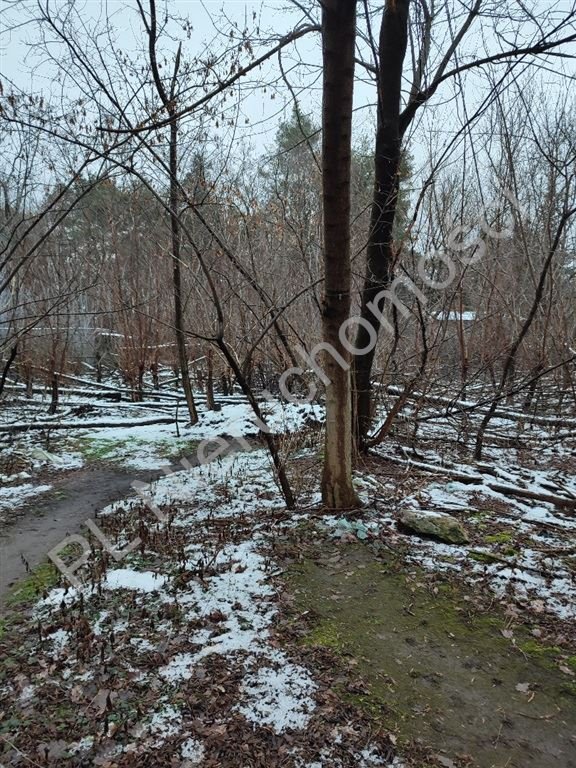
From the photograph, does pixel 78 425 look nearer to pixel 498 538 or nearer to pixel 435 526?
pixel 435 526

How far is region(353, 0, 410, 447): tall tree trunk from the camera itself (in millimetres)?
4930

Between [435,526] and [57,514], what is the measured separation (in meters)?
4.11

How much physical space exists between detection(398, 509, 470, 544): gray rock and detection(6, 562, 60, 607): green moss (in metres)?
3.00

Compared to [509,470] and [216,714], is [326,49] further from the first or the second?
[509,470]

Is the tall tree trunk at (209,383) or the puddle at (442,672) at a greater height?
the tall tree trunk at (209,383)

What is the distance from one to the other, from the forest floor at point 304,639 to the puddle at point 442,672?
0.01 meters

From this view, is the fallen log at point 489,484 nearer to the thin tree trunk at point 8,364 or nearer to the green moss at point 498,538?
the green moss at point 498,538

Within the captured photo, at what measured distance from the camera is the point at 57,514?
5359mm

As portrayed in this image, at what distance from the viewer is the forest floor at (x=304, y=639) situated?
7.32 feet

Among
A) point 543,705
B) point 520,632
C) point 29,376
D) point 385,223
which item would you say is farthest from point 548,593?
point 29,376

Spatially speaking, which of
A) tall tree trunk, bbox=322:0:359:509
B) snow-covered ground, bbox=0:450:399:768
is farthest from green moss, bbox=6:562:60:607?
tall tree trunk, bbox=322:0:359:509

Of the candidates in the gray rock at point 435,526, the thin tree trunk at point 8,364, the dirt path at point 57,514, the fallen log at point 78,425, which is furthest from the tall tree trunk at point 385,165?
the fallen log at point 78,425

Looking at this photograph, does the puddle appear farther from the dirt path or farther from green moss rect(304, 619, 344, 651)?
the dirt path

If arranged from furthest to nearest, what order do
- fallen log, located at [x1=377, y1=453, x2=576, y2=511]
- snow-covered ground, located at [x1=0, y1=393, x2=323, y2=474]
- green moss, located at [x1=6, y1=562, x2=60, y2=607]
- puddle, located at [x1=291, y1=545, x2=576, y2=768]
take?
1. snow-covered ground, located at [x1=0, y1=393, x2=323, y2=474]
2. fallen log, located at [x1=377, y1=453, x2=576, y2=511]
3. green moss, located at [x1=6, y1=562, x2=60, y2=607]
4. puddle, located at [x1=291, y1=545, x2=576, y2=768]
